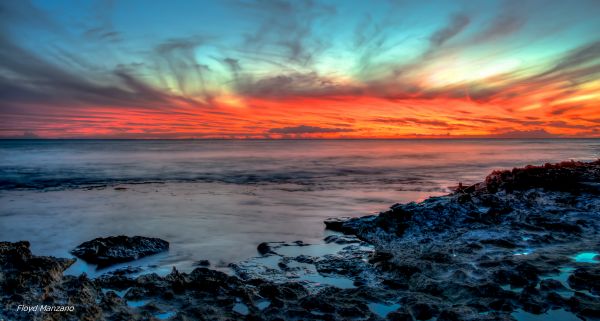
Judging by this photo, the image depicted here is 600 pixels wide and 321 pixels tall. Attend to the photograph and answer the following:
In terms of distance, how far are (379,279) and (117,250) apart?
452 cm

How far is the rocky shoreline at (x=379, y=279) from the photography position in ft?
13.6

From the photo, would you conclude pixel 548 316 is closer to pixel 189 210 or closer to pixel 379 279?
pixel 379 279

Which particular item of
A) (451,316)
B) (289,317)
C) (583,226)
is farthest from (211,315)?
(583,226)

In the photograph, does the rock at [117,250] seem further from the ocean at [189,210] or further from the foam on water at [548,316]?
the foam on water at [548,316]

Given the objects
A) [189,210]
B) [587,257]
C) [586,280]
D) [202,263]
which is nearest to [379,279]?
[586,280]

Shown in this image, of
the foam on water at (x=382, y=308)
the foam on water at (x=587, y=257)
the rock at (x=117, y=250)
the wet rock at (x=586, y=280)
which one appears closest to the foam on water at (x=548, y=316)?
the wet rock at (x=586, y=280)

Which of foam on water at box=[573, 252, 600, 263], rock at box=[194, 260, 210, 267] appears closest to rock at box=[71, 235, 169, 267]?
rock at box=[194, 260, 210, 267]

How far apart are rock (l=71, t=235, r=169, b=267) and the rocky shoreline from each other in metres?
0.04

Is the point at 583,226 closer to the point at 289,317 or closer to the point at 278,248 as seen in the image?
the point at 278,248

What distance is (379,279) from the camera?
526 centimetres

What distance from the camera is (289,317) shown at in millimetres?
4109

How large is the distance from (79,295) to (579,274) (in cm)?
613

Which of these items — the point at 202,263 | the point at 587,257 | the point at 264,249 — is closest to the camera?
the point at 587,257

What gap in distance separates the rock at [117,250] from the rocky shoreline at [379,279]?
4cm
